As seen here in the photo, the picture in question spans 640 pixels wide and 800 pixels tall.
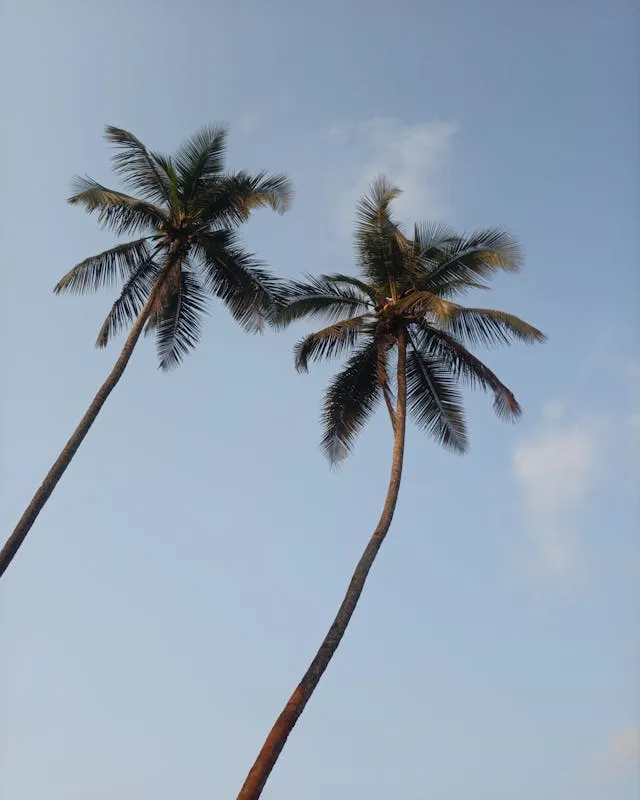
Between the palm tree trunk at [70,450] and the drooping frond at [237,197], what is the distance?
2419 millimetres

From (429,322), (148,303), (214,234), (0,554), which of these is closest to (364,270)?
(429,322)

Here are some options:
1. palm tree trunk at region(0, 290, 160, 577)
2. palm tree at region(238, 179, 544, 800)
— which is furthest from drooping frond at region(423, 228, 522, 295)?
palm tree trunk at region(0, 290, 160, 577)

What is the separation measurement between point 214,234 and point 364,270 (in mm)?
3860

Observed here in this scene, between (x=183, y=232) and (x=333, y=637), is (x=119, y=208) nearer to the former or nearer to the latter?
(x=183, y=232)

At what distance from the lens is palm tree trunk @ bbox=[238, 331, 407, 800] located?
11312 mm

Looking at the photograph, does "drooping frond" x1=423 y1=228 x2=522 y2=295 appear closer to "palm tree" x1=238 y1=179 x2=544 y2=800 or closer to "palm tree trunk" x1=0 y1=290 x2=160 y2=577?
"palm tree" x1=238 y1=179 x2=544 y2=800

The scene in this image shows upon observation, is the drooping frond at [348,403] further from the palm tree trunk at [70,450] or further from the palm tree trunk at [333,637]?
the palm tree trunk at [70,450]

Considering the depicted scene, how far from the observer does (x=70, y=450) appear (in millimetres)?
15844

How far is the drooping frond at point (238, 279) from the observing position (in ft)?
65.7

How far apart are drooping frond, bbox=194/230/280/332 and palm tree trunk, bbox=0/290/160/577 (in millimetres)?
1704

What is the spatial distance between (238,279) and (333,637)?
1008cm

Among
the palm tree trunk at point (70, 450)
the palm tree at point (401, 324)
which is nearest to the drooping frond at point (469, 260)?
the palm tree at point (401, 324)

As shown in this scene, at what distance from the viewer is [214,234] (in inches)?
787

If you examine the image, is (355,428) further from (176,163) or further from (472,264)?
(176,163)
